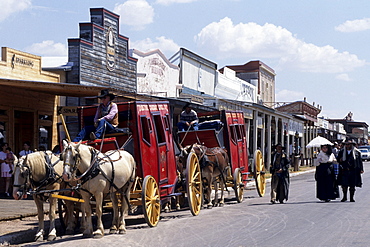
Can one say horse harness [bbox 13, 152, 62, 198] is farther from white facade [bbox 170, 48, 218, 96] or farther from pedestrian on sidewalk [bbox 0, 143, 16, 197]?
white facade [bbox 170, 48, 218, 96]

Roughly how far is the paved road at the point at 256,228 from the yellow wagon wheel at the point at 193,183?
28 cm

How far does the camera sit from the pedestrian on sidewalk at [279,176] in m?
18.5

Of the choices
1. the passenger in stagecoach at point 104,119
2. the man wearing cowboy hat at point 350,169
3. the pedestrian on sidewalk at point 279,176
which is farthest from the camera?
the man wearing cowboy hat at point 350,169

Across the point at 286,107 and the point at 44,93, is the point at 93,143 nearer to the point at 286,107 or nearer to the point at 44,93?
the point at 44,93

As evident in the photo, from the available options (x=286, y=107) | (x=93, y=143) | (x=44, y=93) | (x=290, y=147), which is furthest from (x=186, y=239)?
(x=286, y=107)

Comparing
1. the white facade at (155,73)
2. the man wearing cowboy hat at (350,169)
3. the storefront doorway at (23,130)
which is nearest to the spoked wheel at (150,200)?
the man wearing cowboy hat at (350,169)

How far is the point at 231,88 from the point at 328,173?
79.5ft

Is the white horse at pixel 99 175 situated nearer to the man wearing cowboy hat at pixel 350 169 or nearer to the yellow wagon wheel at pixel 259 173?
the yellow wagon wheel at pixel 259 173

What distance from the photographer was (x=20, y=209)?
50.2 ft

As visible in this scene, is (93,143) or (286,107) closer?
(93,143)

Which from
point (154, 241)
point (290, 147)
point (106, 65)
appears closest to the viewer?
point (154, 241)

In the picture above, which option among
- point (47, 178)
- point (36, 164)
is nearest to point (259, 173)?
point (47, 178)

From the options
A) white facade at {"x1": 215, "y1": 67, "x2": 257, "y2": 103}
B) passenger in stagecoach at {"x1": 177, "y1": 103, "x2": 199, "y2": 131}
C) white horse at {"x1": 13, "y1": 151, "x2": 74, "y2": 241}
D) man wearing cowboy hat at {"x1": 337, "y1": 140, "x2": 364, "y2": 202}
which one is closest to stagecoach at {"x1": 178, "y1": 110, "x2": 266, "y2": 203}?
passenger in stagecoach at {"x1": 177, "y1": 103, "x2": 199, "y2": 131}

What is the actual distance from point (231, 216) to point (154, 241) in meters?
4.30
